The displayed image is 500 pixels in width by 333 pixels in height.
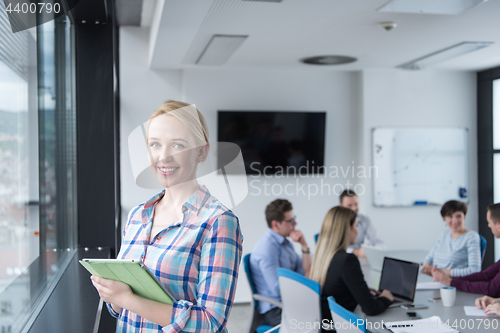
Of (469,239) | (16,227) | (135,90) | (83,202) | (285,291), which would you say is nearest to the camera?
(16,227)

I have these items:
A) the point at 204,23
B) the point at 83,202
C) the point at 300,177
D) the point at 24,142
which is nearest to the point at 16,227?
the point at 24,142

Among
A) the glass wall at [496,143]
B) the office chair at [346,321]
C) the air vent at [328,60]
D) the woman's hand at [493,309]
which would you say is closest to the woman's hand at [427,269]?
the woman's hand at [493,309]

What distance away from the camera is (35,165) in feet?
4.93

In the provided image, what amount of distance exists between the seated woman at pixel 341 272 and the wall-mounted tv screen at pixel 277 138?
2.18 meters

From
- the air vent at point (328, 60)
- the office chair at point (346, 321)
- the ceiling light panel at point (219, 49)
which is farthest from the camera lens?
the air vent at point (328, 60)

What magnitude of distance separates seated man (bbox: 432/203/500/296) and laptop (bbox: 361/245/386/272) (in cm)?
47

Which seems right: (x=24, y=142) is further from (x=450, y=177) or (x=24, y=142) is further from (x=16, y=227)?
(x=450, y=177)

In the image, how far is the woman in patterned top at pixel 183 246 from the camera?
1.01 m

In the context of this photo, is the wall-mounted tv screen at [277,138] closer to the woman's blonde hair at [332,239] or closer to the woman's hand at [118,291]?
the woman's blonde hair at [332,239]

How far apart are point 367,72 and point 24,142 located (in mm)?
4467

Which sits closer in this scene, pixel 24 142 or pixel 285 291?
pixel 24 142

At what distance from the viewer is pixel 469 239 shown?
342 cm

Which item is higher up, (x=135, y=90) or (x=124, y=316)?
(x=135, y=90)

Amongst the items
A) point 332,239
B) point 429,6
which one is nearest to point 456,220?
point 332,239
